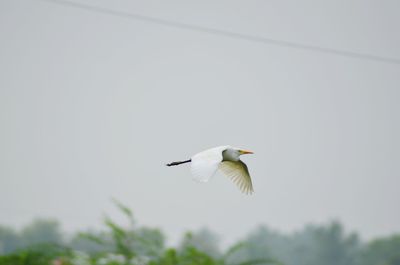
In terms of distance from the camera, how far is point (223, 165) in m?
8.67

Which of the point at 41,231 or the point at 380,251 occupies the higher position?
the point at 41,231

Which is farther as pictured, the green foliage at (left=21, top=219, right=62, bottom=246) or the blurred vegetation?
the green foliage at (left=21, top=219, right=62, bottom=246)

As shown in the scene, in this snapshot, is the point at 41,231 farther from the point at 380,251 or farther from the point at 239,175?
the point at 239,175

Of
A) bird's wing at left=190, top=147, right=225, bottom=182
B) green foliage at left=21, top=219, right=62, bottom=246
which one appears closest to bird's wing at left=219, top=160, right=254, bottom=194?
bird's wing at left=190, top=147, right=225, bottom=182

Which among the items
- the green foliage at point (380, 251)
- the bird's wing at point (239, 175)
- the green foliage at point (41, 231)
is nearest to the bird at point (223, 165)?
the bird's wing at point (239, 175)

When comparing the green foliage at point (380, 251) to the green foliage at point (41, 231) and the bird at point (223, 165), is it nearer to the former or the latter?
the green foliage at point (41, 231)

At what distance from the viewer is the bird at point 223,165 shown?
5656 millimetres

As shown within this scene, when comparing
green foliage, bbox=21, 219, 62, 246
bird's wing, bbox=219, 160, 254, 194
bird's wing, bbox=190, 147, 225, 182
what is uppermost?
green foliage, bbox=21, 219, 62, 246

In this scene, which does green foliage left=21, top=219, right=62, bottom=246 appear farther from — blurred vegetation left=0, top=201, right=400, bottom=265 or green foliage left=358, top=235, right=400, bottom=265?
green foliage left=358, top=235, right=400, bottom=265

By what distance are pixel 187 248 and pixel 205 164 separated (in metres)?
2.89

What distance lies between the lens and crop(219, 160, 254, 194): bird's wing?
8414 mm

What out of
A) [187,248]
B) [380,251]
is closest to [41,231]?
[380,251]

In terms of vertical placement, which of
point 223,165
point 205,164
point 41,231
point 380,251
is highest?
point 41,231

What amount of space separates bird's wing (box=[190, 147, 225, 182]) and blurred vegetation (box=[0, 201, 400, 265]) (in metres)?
2.05
